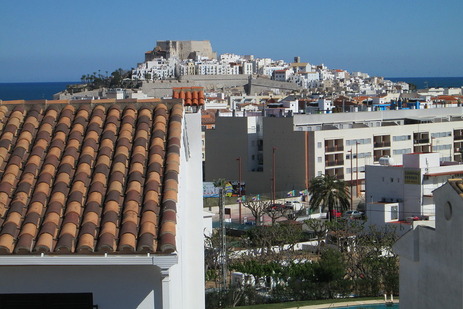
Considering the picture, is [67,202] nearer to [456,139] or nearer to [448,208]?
[448,208]

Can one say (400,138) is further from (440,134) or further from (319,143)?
(319,143)

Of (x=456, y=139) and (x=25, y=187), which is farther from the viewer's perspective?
(x=456, y=139)

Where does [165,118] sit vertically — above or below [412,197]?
above

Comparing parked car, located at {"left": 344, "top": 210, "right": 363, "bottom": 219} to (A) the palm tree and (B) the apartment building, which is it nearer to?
(A) the palm tree

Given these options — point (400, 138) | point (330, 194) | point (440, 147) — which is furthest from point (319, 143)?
point (330, 194)

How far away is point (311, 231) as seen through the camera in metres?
39.2

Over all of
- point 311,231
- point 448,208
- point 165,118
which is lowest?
point 311,231

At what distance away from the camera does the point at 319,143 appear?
2274 inches

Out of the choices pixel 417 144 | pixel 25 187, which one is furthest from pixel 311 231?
pixel 25 187

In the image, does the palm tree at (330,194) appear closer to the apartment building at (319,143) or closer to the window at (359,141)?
the apartment building at (319,143)

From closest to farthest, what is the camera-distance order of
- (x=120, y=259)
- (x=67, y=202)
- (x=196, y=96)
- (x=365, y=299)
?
(x=120, y=259)
(x=67, y=202)
(x=196, y=96)
(x=365, y=299)

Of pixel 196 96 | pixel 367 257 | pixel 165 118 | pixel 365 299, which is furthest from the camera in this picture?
pixel 367 257

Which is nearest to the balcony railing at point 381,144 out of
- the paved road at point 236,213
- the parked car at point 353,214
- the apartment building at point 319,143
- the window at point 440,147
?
the apartment building at point 319,143

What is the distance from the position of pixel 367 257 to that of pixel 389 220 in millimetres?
10248
